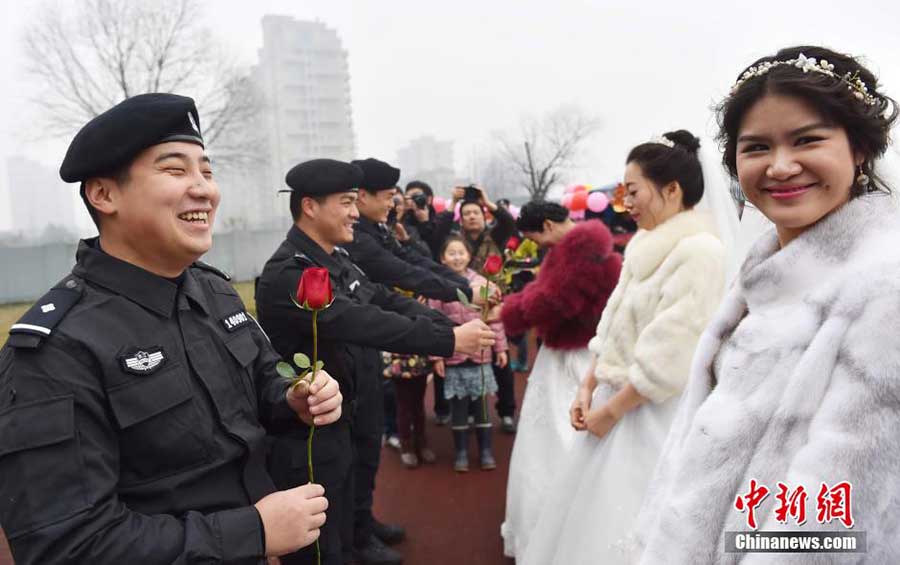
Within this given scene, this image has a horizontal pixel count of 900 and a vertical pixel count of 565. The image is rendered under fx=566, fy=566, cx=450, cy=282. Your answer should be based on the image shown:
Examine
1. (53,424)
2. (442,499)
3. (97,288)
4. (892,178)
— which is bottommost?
(442,499)

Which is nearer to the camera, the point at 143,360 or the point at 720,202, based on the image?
the point at 143,360

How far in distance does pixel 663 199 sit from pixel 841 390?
1.59m

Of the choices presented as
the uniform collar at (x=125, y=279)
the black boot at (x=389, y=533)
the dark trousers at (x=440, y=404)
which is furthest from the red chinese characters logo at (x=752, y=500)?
the dark trousers at (x=440, y=404)

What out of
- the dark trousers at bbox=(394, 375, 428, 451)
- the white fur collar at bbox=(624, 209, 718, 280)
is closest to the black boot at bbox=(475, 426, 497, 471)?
the dark trousers at bbox=(394, 375, 428, 451)

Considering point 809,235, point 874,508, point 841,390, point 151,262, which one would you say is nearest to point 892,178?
point 809,235

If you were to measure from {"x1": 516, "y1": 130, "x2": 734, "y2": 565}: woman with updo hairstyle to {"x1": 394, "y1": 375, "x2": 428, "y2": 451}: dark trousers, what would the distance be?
7.23 feet

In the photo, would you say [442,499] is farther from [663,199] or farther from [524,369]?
[524,369]

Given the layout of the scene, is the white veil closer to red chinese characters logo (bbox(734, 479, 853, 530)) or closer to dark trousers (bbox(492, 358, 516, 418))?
red chinese characters logo (bbox(734, 479, 853, 530))

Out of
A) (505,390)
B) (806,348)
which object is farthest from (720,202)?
(505,390)

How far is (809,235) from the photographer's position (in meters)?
1.18

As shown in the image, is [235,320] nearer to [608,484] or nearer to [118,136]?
[118,136]

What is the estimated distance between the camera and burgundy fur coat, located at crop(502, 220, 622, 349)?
3.20m

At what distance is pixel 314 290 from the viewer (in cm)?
142

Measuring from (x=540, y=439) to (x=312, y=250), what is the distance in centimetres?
169
